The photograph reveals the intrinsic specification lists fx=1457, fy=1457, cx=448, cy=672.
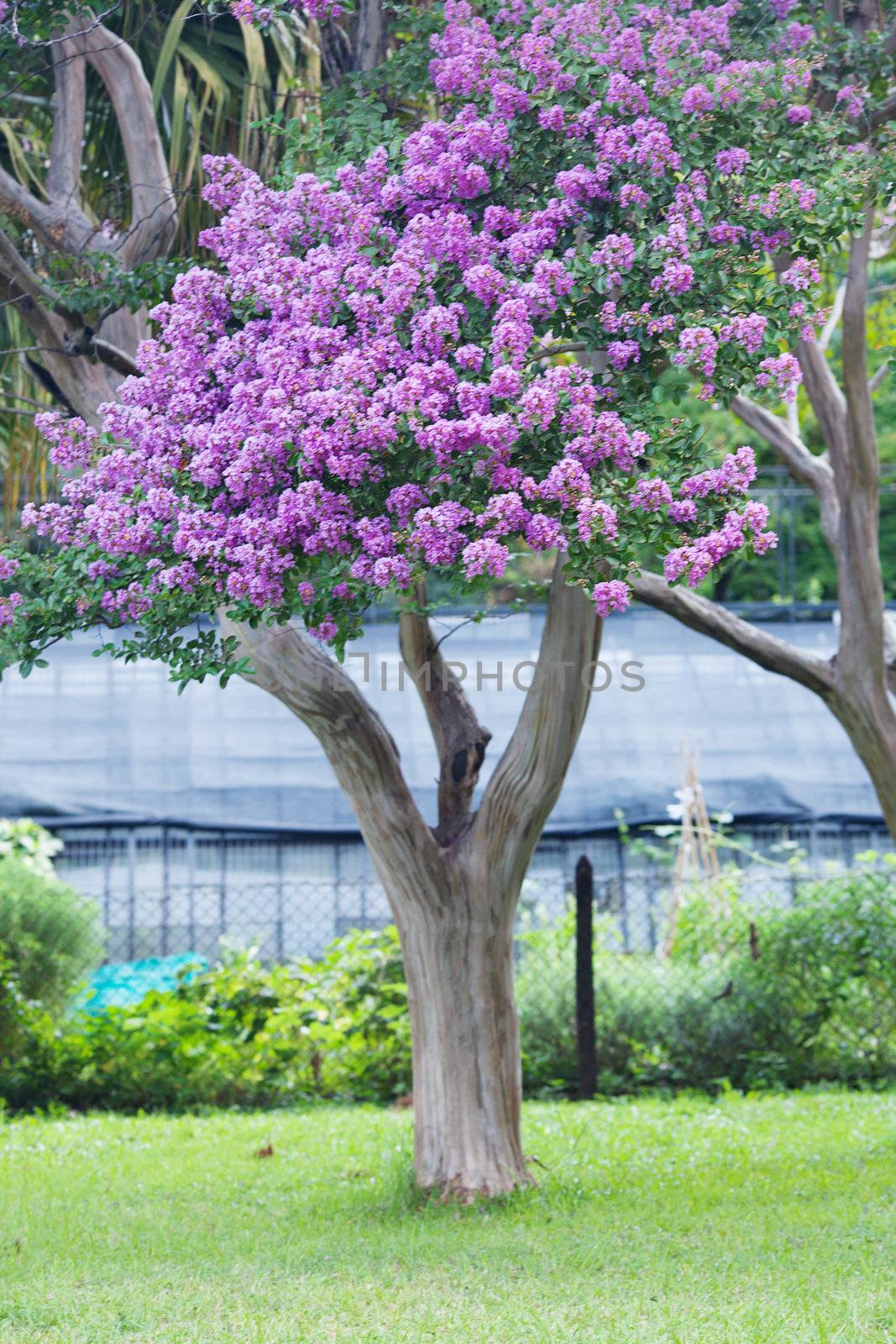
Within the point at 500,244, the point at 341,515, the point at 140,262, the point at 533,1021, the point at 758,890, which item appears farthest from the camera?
the point at 758,890

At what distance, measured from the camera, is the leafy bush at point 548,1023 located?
26.4 ft

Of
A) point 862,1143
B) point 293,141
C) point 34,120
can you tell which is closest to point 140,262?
point 293,141

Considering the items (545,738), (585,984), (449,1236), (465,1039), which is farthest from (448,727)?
(585,984)

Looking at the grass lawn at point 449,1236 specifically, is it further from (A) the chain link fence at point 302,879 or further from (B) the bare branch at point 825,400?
(B) the bare branch at point 825,400

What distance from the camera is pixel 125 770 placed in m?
10.7

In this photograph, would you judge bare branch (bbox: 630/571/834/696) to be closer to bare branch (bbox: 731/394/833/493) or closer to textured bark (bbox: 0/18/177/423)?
bare branch (bbox: 731/394/833/493)

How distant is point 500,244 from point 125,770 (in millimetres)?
7458

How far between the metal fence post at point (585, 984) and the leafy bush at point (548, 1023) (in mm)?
245

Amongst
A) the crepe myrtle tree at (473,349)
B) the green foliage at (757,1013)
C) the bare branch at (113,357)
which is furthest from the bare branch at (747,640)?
the green foliage at (757,1013)

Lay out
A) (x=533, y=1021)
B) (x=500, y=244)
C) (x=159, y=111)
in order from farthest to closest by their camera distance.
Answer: (x=533, y=1021) → (x=159, y=111) → (x=500, y=244)

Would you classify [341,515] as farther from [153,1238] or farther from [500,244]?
[153,1238]

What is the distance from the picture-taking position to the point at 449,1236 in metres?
4.80

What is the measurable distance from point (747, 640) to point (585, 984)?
2.74 meters

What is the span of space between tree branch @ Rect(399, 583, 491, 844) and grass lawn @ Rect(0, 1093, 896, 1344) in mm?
1410
